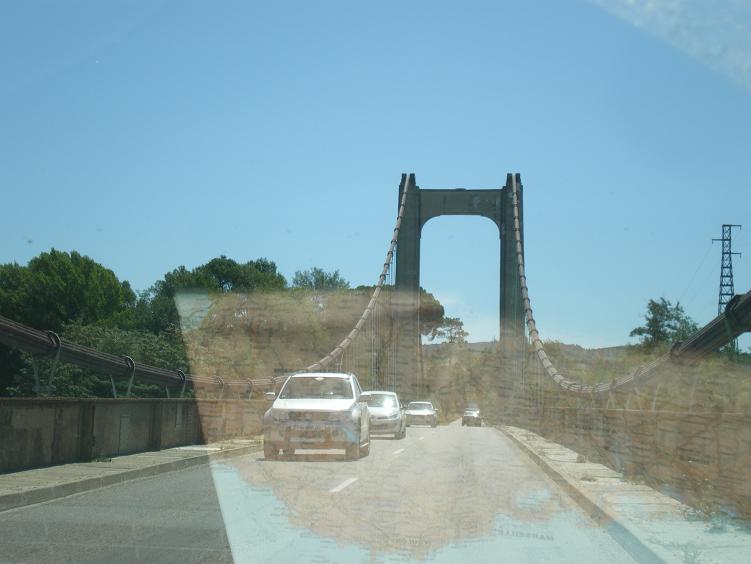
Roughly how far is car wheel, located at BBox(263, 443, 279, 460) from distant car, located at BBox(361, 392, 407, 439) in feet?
30.0

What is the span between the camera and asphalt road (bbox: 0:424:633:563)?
298 inches

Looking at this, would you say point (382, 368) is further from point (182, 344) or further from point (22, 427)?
point (22, 427)

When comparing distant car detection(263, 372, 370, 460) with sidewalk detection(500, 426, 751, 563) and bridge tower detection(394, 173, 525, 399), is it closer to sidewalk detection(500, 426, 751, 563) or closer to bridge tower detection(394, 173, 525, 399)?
sidewalk detection(500, 426, 751, 563)

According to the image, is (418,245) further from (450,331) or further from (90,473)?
(90,473)

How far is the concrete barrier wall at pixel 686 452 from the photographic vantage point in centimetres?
898

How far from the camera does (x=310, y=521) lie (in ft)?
30.3

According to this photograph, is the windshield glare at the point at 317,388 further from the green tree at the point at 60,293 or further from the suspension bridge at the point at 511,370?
the green tree at the point at 60,293

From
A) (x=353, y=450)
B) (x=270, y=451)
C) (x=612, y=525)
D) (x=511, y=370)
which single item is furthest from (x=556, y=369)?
(x=612, y=525)

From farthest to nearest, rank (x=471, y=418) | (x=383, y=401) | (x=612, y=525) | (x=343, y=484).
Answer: (x=471, y=418) < (x=383, y=401) < (x=343, y=484) < (x=612, y=525)

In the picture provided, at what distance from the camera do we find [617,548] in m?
8.13

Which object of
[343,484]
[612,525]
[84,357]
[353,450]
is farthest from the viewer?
[84,357]

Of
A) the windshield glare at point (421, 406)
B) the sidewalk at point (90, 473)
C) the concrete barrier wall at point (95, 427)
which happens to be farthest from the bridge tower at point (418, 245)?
the sidewalk at point (90, 473)

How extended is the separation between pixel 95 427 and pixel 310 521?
7.11 m

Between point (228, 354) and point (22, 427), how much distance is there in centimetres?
3777
